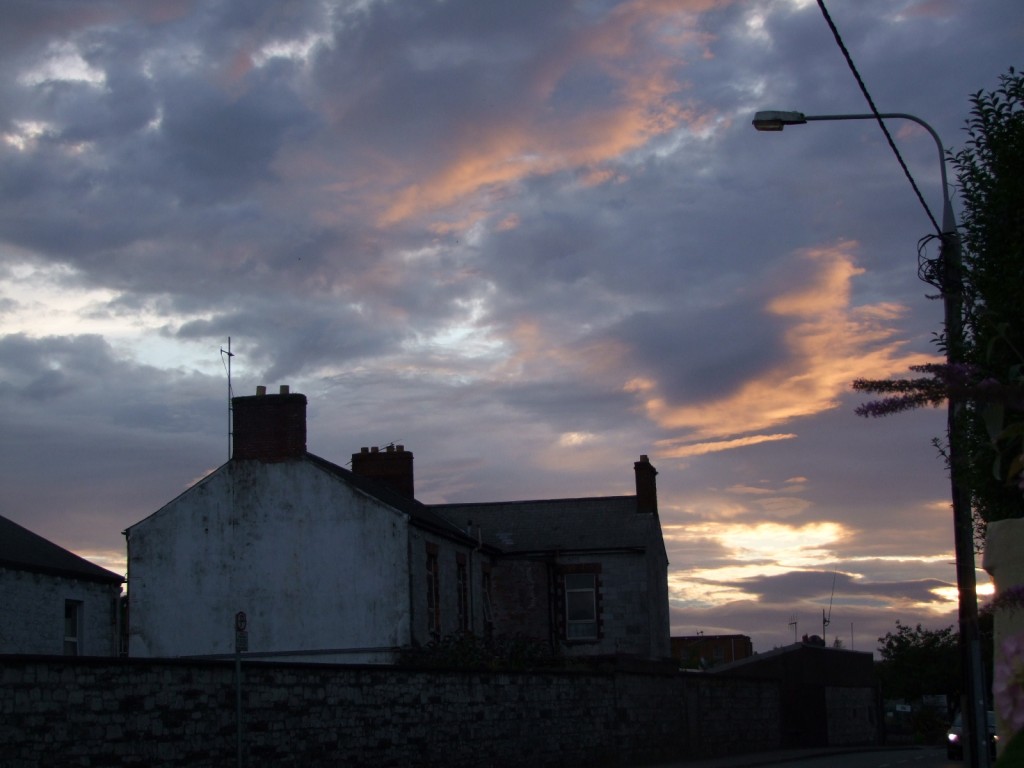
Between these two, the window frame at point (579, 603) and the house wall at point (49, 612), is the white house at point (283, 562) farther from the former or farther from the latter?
the window frame at point (579, 603)

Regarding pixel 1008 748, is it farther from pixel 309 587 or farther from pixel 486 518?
pixel 486 518

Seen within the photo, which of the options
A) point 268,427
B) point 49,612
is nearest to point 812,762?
point 268,427

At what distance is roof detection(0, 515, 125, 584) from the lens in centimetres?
2875

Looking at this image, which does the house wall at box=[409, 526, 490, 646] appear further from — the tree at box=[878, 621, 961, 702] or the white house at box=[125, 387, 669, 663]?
the tree at box=[878, 621, 961, 702]

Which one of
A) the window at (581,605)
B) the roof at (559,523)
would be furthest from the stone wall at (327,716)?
the roof at (559,523)

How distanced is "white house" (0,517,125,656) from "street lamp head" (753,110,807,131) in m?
20.1

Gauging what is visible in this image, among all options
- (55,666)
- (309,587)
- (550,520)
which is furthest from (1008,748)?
(550,520)

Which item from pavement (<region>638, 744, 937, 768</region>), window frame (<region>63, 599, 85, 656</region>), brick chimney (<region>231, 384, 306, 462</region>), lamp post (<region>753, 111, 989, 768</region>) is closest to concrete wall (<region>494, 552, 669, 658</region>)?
pavement (<region>638, 744, 937, 768</region>)

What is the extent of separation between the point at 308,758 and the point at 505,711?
6.45 metres

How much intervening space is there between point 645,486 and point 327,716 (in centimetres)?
2547

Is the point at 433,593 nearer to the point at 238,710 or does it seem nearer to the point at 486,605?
the point at 486,605

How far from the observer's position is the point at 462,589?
37.6 metres

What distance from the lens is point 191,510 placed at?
33.2m

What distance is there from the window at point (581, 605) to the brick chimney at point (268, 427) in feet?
43.9
